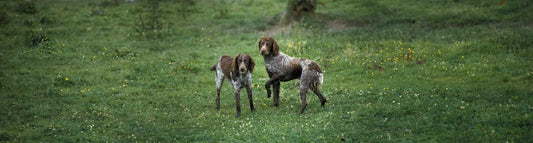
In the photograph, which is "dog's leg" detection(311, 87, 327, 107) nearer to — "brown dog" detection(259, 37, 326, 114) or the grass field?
"brown dog" detection(259, 37, 326, 114)

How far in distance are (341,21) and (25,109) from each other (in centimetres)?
1413

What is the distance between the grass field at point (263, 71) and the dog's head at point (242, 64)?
1125mm

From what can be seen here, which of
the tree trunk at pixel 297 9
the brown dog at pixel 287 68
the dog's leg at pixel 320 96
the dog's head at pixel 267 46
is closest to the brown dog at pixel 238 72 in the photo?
the dog's head at pixel 267 46

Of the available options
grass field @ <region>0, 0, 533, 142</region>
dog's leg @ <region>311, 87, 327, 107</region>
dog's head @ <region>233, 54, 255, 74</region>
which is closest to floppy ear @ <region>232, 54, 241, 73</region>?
dog's head @ <region>233, 54, 255, 74</region>

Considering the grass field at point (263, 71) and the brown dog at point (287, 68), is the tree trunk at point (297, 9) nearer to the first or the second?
the grass field at point (263, 71)

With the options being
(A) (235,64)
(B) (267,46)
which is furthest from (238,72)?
(B) (267,46)

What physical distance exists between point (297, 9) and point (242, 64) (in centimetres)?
1201

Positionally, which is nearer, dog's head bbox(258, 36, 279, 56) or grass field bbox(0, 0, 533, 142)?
grass field bbox(0, 0, 533, 142)

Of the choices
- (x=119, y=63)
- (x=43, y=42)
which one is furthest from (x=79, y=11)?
(x=119, y=63)

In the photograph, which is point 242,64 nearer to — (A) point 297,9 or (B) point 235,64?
(B) point 235,64

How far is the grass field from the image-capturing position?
29.7 feet

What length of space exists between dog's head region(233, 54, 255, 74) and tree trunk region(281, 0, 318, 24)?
11191 mm

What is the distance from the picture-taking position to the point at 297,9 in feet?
70.2

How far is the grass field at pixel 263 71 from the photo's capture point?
9.05 m
